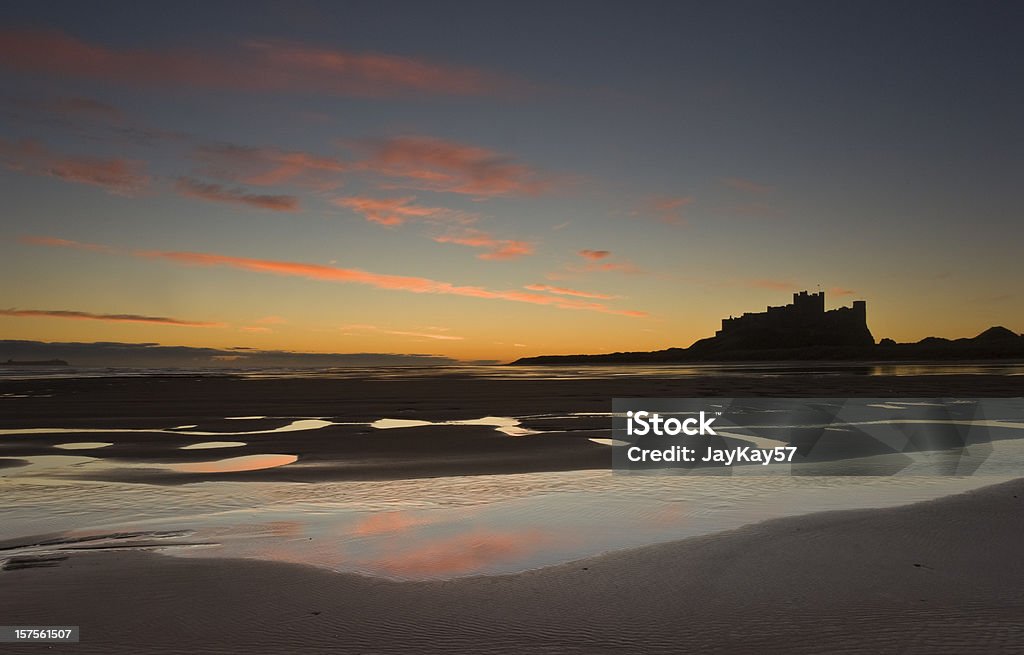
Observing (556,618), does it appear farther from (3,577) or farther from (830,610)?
(3,577)

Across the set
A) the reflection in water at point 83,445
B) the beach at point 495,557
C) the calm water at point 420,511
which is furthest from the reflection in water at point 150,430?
the calm water at point 420,511

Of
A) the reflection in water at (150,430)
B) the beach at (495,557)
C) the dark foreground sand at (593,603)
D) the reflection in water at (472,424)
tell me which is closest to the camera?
the dark foreground sand at (593,603)

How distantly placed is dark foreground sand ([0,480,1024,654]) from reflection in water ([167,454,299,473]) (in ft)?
19.8

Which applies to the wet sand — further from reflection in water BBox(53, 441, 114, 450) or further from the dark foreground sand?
the dark foreground sand

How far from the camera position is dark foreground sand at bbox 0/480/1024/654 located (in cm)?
491

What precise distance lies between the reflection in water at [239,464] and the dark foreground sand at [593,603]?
19.8 feet

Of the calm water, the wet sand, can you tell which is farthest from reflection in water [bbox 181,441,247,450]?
the calm water

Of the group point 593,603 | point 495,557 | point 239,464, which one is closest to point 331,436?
point 239,464

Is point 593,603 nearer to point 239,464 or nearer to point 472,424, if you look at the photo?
point 239,464

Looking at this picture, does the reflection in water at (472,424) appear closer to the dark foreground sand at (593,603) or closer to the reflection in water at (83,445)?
the reflection in water at (83,445)

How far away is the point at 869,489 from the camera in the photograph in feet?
34.8

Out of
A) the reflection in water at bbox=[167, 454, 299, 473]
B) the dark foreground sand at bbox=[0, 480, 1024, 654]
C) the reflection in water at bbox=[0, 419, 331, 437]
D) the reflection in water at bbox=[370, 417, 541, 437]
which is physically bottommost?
the reflection in water at bbox=[0, 419, 331, 437]

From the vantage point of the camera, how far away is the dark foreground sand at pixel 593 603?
491 centimetres

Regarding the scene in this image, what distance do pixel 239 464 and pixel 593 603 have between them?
10024 mm
